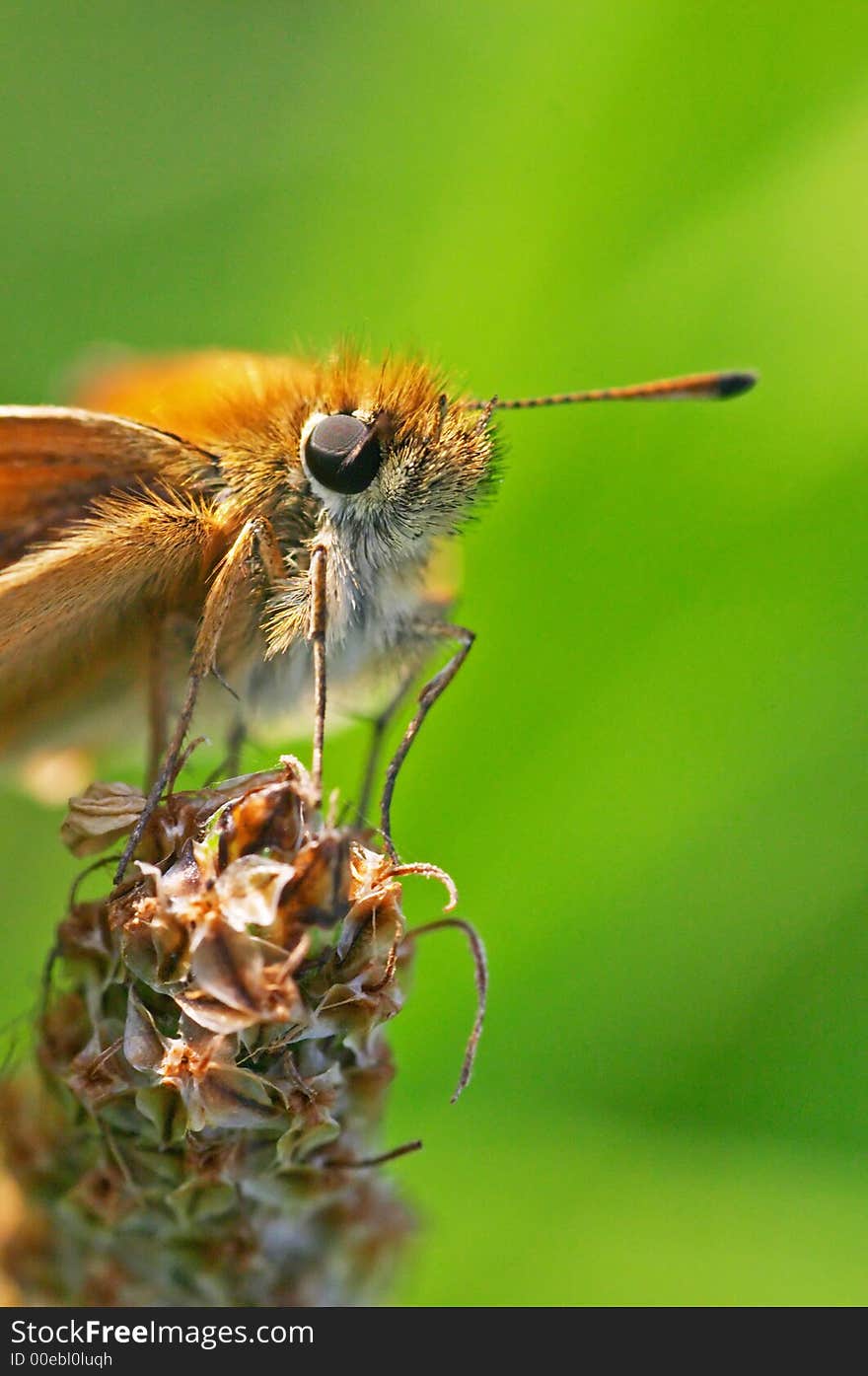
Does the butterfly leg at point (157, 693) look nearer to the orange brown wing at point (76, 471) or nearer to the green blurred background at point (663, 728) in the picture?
the orange brown wing at point (76, 471)

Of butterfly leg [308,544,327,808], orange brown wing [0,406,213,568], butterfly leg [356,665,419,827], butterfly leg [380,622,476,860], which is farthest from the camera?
butterfly leg [356,665,419,827]

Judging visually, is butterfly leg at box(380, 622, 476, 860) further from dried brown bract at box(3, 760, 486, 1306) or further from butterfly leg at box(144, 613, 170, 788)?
butterfly leg at box(144, 613, 170, 788)

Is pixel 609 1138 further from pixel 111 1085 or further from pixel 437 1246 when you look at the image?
pixel 111 1085

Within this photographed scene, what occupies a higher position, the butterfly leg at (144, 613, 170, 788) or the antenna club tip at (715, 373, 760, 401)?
the antenna club tip at (715, 373, 760, 401)

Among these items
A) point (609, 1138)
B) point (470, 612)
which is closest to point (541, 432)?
point (470, 612)

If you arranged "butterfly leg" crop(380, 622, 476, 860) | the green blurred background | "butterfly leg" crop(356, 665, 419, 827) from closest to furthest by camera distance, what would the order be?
"butterfly leg" crop(380, 622, 476, 860) < "butterfly leg" crop(356, 665, 419, 827) < the green blurred background

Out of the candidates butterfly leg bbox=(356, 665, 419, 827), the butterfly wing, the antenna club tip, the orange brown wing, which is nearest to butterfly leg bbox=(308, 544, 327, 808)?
the butterfly wing

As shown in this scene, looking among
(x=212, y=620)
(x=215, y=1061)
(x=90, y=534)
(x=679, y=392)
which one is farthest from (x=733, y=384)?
(x=215, y=1061)
